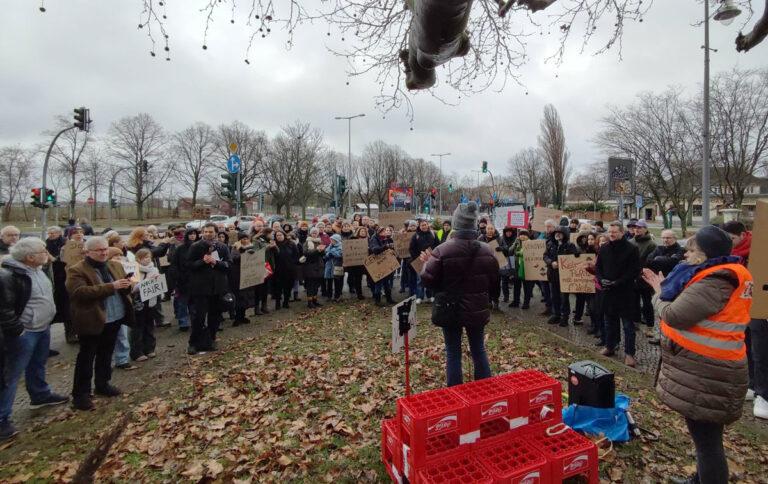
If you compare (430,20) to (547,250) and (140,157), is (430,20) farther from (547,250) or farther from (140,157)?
(140,157)

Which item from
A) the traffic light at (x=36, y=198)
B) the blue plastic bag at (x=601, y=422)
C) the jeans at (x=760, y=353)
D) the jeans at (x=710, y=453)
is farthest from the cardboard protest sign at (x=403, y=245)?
the traffic light at (x=36, y=198)

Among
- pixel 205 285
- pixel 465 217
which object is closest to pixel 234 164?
pixel 205 285

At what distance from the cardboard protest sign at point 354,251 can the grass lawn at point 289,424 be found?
3.62m

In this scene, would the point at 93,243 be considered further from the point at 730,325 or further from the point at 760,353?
the point at 760,353

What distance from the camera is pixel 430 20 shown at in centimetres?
250

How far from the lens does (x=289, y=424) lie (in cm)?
434

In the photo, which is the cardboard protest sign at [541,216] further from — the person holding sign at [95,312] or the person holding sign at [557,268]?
the person holding sign at [95,312]

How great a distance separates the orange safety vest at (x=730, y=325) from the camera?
9.04 feet

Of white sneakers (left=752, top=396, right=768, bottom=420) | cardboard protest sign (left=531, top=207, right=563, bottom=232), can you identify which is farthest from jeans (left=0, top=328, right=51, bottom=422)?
cardboard protest sign (left=531, top=207, right=563, bottom=232)

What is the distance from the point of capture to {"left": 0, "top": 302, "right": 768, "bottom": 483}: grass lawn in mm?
3582

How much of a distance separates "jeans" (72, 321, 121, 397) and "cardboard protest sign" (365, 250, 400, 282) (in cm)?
578

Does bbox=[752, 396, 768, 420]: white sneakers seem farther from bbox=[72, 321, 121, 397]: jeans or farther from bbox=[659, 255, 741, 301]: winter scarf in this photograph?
bbox=[72, 321, 121, 397]: jeans

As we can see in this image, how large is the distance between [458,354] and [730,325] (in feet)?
7.57

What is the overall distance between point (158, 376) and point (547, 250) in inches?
298
